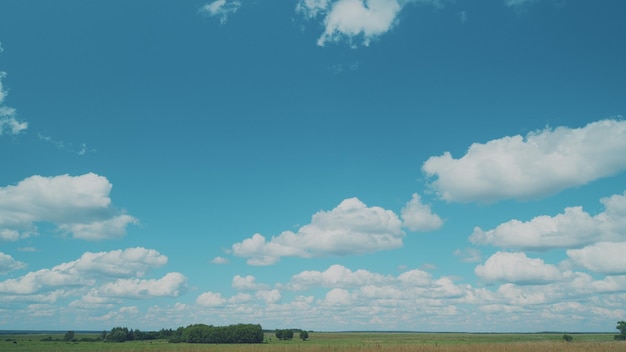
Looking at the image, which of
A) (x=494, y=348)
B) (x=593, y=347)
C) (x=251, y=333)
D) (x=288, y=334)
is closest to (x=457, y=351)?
(x=494, y=348)

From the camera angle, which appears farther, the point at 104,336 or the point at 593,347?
the point at 104,336

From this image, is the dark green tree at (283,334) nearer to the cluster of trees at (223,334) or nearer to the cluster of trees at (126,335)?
the cluster of trees at (223,334)

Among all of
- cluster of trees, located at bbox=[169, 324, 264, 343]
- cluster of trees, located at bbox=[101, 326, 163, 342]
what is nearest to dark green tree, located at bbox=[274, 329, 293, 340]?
cluster of trees, located at bbox=[169, 324, 264, 343]

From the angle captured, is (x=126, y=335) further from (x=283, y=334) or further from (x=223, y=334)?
(x=283, y=334)

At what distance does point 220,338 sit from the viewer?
115 meters

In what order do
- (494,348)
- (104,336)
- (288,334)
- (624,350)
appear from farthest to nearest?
(288,334), (104,336), (494,348), (624,350)

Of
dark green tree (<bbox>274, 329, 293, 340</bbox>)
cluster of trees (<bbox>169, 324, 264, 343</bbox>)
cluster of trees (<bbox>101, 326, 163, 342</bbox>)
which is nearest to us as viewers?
cluster of trees (<bbox>169, 324, 264, 343</bbox>)

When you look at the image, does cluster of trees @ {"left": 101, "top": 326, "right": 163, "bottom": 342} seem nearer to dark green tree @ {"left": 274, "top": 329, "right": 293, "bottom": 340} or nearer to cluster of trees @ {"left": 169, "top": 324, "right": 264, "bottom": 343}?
cluster of trees @ {"left": 169, "top": 324, "right": 264, "bottom": 343}

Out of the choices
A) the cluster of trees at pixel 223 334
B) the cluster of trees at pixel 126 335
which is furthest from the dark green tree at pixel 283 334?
the cluster of trees at pixel 126 335

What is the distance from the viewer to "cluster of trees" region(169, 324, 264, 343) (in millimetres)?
112375

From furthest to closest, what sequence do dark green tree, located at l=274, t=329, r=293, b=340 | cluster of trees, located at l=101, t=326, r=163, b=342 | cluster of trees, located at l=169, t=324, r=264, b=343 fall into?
dark green tree, located at l=274, t=329, r=293, b=340 < cluster of trees, located at l=101, t=326, r=163, b=342 < cluster of trees, located at l=169, t=324, r=264, b=343

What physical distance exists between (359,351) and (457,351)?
7.17m

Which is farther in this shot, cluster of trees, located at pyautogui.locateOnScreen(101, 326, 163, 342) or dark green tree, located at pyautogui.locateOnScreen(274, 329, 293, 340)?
dark green tree, located at pyautogui.locateOnScreen(274, 329, 293, 340)

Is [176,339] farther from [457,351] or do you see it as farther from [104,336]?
[457,351]
